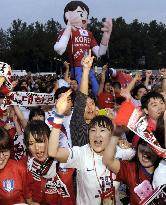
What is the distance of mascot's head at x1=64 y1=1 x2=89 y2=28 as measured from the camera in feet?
28.5

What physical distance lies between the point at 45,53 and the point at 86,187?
70783mm

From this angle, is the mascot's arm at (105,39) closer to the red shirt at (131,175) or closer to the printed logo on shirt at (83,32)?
the printed logo on shirt at (83,32)

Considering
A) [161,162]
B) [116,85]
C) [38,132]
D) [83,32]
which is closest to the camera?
[161,162]

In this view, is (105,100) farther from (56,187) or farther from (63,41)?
(56,187)

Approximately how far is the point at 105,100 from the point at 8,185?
465 centimetres

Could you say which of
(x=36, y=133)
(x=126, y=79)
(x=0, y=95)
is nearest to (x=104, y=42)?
(x=126, y=79)

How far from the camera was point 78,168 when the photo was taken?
364 centimetres

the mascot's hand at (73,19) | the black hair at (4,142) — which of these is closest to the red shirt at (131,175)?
the black hair at (4,142)

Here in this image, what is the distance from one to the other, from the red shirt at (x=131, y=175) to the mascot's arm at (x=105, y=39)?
5.32 meters

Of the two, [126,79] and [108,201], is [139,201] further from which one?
[126,79]

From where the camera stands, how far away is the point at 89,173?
11.9 ft

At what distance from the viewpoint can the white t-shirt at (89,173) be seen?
361 cm

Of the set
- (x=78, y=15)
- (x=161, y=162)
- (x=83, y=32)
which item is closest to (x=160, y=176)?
(x=161, y=162)

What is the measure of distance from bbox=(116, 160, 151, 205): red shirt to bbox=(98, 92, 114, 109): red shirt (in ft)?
14.9
